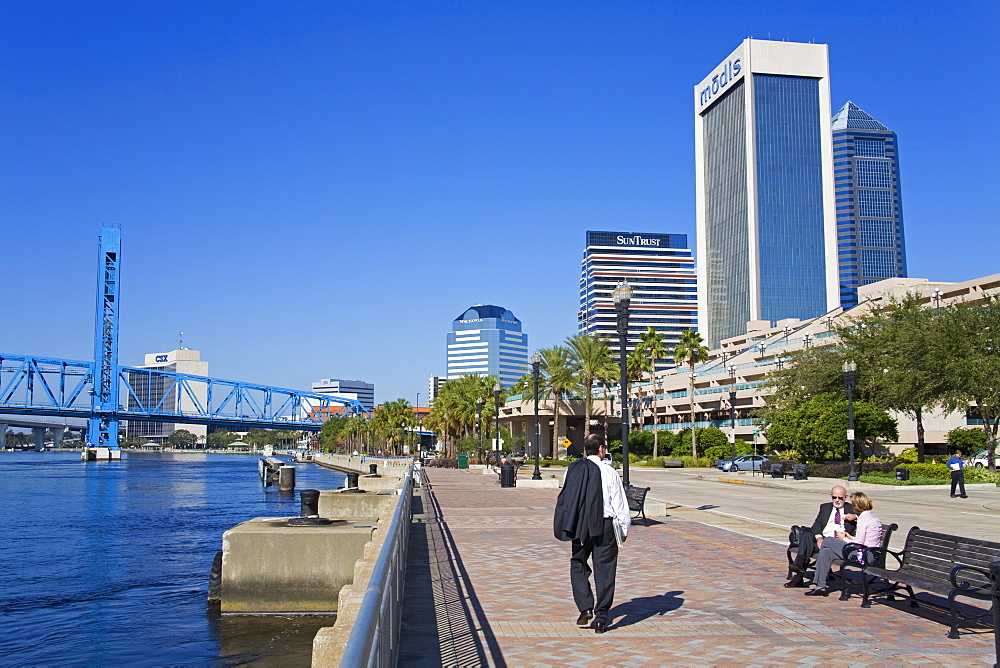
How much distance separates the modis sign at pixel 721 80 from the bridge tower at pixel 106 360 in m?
117

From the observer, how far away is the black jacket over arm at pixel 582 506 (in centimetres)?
776

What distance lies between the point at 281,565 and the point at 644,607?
7.02 metres

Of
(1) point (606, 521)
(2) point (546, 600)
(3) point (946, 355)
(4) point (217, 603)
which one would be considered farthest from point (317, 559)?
(3) point (946, 355)

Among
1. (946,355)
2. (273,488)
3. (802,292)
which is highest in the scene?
(802,292)

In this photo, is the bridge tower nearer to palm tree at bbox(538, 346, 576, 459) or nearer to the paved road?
palm tree at bbox(538, 346, 576, 459)

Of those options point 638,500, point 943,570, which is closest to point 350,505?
point 638,500

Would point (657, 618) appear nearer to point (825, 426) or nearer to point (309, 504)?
point (309, 504)

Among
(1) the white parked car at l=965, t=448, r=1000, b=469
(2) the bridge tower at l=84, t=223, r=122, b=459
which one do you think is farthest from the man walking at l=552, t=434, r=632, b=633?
(2) the bridge tower at l=84, t=223, r=122, b=459

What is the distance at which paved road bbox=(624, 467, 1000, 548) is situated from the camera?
18.1m

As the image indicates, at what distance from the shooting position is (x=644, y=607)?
29.9ft

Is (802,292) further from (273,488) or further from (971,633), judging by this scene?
(971,633)

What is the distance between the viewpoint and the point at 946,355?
39844 mm

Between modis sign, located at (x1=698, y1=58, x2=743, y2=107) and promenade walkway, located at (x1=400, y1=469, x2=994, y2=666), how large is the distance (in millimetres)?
170465

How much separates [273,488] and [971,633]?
59.6m
